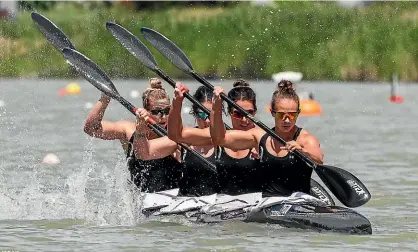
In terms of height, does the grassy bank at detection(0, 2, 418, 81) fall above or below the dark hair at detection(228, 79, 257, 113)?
above

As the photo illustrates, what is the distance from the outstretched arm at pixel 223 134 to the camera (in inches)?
293

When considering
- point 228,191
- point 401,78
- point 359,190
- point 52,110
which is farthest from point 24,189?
point 401,78

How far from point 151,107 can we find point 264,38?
2044cm

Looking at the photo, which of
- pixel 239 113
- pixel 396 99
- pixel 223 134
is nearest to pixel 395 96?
pixel 396 99

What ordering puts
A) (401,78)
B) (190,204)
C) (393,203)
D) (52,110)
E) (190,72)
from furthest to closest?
1. (401,78)
2. (52,110)
3. (393,203)
4. (190,72)
5. (190,204)

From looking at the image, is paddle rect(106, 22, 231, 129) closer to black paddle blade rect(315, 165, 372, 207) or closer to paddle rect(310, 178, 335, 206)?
paddle rect(310, 178, 335, 206)

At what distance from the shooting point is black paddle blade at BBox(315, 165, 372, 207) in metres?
7.83

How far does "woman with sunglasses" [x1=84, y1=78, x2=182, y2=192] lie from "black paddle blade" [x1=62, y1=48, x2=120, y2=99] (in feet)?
0.60

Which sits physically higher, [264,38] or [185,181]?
[264,38]

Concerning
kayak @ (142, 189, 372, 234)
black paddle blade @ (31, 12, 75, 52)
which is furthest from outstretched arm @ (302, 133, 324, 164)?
black paddle blade @ (31, 12, 75, 52)

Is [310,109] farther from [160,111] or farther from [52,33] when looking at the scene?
[160,111]

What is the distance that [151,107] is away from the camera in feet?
26.9

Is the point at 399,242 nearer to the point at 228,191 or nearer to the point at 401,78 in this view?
the point at 228,191

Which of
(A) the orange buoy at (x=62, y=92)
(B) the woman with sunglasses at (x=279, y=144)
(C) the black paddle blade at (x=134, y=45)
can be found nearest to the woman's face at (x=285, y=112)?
(B) the woman with sunglasses at (x=279, y=144)
